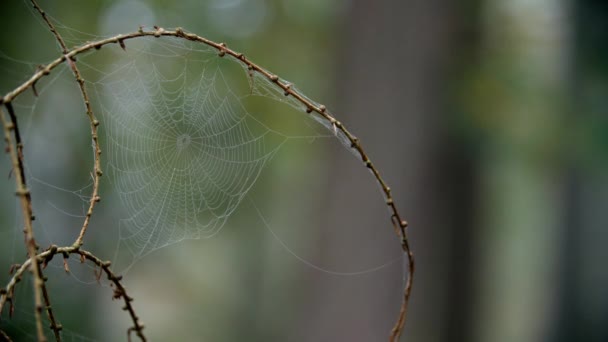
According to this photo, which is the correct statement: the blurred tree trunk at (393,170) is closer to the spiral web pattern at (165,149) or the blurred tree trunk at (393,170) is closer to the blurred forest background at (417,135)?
the blurred forest background at (417,135)

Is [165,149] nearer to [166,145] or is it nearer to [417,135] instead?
[166,145]

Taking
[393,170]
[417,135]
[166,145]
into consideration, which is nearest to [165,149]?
[166,145]

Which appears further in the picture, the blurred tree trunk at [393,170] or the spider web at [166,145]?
the blurred tree trunk at [393,170]

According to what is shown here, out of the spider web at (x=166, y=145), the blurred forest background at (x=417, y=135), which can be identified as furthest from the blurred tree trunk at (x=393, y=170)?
the spider web at (x=166, y=145)

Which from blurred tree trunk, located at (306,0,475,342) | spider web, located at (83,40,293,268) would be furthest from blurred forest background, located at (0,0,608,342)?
spider web, located at (83,40,293,268)

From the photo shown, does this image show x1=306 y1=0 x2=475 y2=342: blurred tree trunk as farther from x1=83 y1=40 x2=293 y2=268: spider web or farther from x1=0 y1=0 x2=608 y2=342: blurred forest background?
x1=83 y1=40 x2=293 y2=268: spider web

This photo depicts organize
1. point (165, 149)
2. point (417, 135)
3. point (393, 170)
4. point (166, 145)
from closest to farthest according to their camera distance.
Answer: point (166, 145) → point (165, 149) → point (393, 170) → point (417, 135)
